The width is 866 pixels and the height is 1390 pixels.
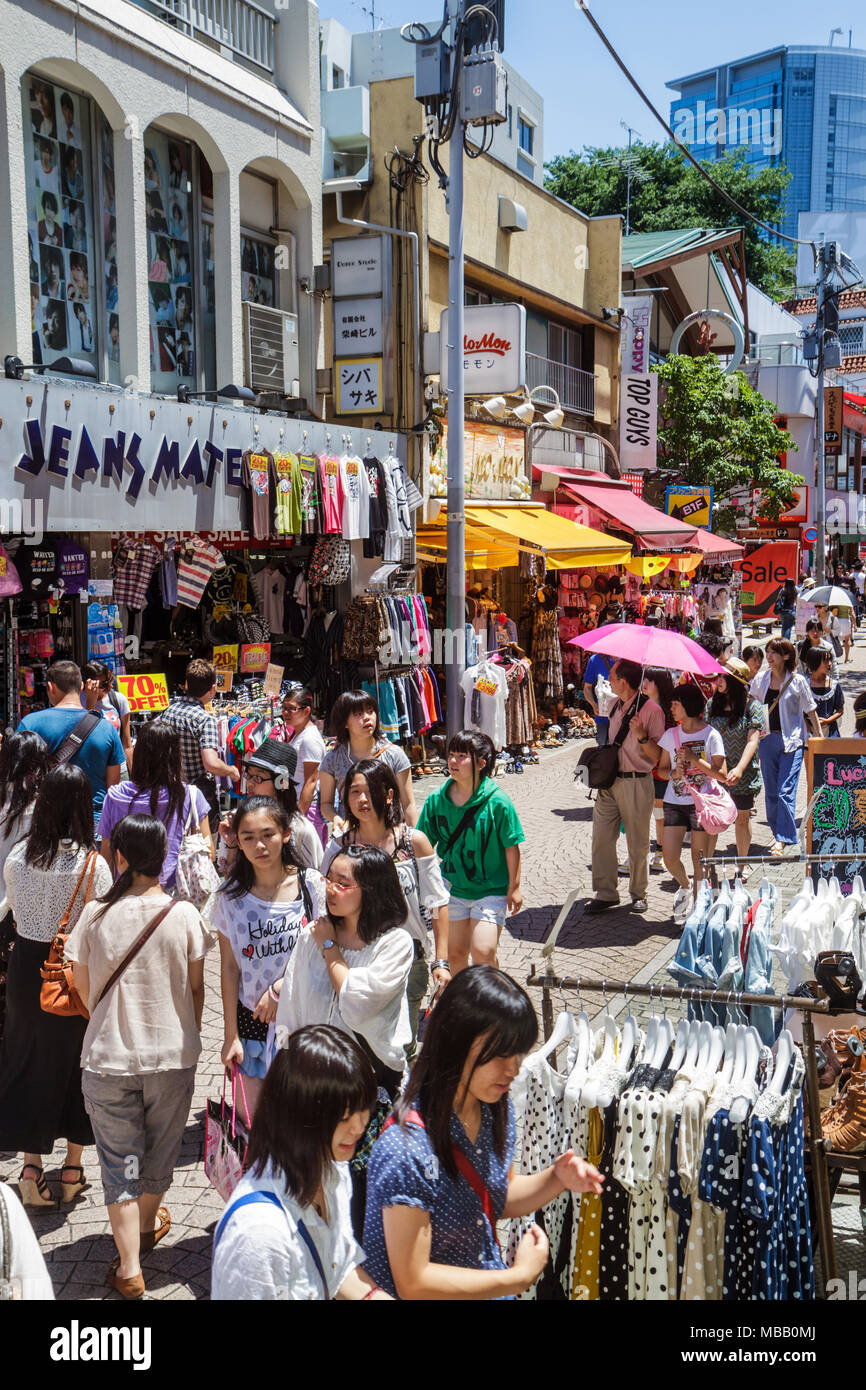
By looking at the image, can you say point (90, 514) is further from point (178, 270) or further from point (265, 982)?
point (265, 982)

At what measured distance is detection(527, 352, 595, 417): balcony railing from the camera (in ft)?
66.3

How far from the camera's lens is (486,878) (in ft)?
19.9

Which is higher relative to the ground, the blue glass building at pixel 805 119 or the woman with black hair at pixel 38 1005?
the blue glass building at pixel 805 119

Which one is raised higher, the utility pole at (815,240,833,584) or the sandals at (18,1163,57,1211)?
the utility pole at (815,240,833,584)

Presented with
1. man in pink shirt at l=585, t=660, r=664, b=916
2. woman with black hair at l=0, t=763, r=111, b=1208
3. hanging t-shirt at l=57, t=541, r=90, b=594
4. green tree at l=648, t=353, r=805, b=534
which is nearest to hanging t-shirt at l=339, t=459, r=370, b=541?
hanging t-shirt at l=57, t=541, r=90, b=594

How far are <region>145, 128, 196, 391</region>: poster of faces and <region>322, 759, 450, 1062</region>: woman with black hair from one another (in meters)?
7.90

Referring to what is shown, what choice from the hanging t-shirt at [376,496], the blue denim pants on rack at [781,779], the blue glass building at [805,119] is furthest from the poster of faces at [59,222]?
the blue glass building at [805,119]

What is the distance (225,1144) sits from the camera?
13.6 feet

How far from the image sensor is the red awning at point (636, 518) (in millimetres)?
20281

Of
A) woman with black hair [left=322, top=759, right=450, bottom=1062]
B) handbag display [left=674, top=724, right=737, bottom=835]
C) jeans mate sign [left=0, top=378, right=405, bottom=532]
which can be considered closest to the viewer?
woman with black hair [left=322, top=759, right=450, bottom=1062]

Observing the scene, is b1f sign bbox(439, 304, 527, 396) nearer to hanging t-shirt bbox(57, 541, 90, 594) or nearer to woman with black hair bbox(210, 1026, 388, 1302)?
hanging t-shirt bbox(57, 541, 90, 594)

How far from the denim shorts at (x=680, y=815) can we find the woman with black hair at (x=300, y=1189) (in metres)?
6.02

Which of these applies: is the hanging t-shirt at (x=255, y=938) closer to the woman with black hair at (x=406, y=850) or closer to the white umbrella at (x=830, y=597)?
the woman with black hair at (x=406, y=850)
